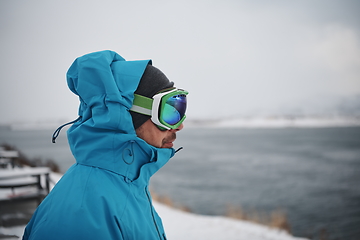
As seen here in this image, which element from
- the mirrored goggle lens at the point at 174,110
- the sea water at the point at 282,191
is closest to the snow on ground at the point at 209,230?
the mirrored goggle lens at the point at 174,110

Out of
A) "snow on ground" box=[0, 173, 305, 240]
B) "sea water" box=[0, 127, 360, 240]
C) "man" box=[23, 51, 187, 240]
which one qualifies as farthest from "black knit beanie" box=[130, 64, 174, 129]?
"sea water" box=[0, 127, 360, 240]

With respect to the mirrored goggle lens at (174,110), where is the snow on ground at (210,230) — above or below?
below

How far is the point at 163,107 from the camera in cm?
122

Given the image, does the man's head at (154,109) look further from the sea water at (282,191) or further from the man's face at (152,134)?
the sea water at (282,191)

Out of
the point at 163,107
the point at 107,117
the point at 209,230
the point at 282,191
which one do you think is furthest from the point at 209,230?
the point at 282,191

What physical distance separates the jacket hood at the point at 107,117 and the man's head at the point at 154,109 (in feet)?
0.23

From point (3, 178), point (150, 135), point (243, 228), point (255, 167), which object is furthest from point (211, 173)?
point (150, 135)

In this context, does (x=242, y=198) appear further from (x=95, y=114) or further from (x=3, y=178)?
(x=95, y=114)

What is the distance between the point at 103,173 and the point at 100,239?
261 millimetres

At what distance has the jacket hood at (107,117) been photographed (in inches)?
42.4

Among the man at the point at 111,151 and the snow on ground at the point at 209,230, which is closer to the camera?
the man at the point at 111,151

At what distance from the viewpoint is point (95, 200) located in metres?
0.97

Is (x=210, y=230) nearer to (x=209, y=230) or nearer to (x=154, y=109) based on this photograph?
(x=209, y=230)

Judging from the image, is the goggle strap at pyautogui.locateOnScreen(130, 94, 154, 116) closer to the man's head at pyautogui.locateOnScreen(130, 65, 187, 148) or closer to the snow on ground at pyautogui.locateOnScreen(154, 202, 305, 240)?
the man's head at pyautogui.locateOnScreen(130, 65, 187, 148)
